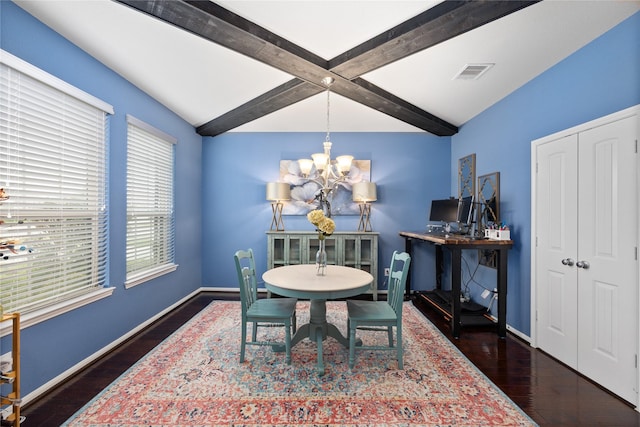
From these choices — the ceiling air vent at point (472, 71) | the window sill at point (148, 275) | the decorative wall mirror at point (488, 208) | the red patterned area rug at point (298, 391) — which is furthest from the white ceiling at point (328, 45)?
the red patterned area rug at point (298, 391)

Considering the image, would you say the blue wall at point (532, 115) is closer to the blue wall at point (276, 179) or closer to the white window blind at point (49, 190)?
the blue wall at point (276, 179)

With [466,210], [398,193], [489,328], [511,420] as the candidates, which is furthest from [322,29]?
[489,328]

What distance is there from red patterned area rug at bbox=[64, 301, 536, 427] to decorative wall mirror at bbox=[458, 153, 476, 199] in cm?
226

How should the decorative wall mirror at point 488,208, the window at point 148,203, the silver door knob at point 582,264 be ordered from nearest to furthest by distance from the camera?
the silver door knob at point 582,264, the window at point 148,203, the decorative wall mirror at point 488,208

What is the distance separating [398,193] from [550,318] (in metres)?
2.51

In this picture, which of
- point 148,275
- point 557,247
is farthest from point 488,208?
point 148,275

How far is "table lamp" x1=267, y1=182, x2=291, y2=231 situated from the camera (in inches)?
166

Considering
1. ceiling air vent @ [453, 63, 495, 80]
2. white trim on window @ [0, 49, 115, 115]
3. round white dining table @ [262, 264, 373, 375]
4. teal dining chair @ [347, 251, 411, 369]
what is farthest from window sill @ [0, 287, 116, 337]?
ceiling air vent @ [453, 63, 495, 80]

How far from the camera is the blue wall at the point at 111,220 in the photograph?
188 centimetres

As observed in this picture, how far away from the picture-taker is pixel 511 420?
172 cm

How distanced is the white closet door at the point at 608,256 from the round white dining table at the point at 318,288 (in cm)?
171

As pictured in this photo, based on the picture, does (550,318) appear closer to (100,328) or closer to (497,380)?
(497,380)

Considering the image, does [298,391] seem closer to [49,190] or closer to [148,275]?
[148,275]

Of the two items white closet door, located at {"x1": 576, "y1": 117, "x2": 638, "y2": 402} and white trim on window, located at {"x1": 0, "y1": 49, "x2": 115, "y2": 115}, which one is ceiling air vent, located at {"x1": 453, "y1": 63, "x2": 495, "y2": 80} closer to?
white closet door, located at {"x1": 576, "y1": 117, "x2": 638, "y2": 402}
